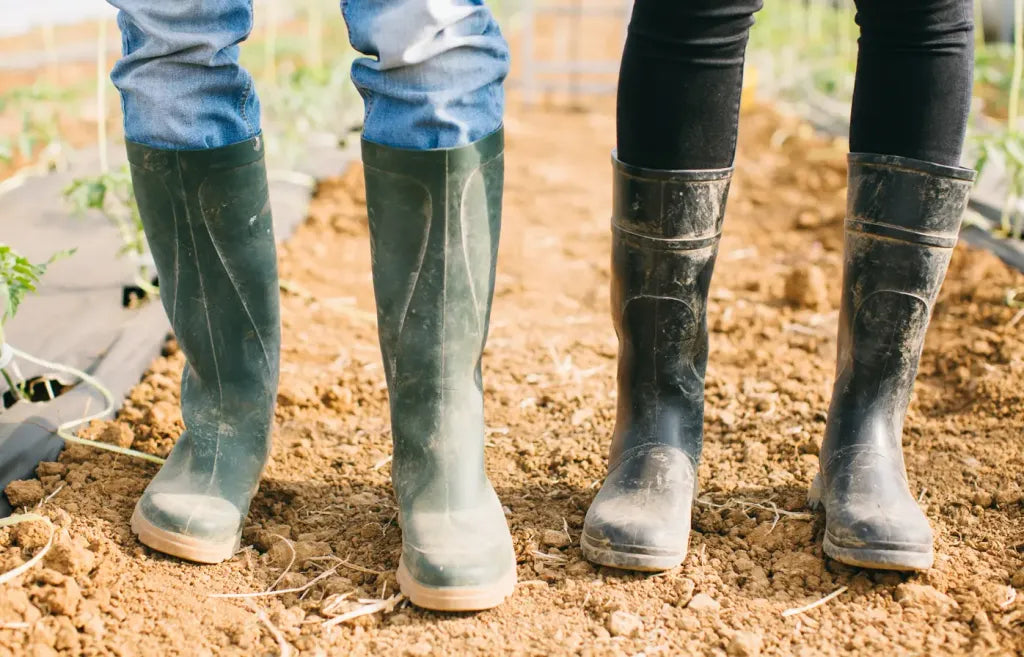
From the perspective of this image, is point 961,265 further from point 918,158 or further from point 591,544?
point 591,544

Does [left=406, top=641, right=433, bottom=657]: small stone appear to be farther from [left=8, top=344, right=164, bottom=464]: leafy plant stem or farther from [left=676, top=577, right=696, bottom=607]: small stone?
[left=8, top=344, right=164, bottom=464]: leafy plant stem

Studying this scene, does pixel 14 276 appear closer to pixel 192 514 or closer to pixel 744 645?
pixel 192 514

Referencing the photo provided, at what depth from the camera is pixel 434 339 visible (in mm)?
1136

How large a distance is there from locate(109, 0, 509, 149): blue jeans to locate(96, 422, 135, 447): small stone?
20.8 inches

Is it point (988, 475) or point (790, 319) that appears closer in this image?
point (988, 475)

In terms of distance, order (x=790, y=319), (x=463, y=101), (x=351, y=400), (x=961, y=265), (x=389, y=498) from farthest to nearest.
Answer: (x=961, y=265) < (x=790, y=319) < (x=351, y=400) < (x=389, y=498) < (x=463, y=101)

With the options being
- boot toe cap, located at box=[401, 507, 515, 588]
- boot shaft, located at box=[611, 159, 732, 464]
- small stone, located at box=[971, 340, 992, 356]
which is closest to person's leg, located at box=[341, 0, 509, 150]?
boot shaft, located at box=[611, 159, 732, 464]

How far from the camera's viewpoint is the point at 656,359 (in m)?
1.31

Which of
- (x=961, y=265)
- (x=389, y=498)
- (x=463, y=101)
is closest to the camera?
(x=463, y=101)

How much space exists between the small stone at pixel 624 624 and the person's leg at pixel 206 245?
50cm

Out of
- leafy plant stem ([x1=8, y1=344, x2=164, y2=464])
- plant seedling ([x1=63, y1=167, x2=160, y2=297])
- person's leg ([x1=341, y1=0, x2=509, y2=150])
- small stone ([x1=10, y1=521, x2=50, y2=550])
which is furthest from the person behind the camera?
plant seedling ([x1=63, y1=167, x2=160, y2=297])

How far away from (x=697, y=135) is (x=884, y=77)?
9.9 inches

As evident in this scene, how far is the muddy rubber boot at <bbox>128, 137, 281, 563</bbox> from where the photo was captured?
3.92ft

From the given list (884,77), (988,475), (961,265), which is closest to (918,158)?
(884,77)
